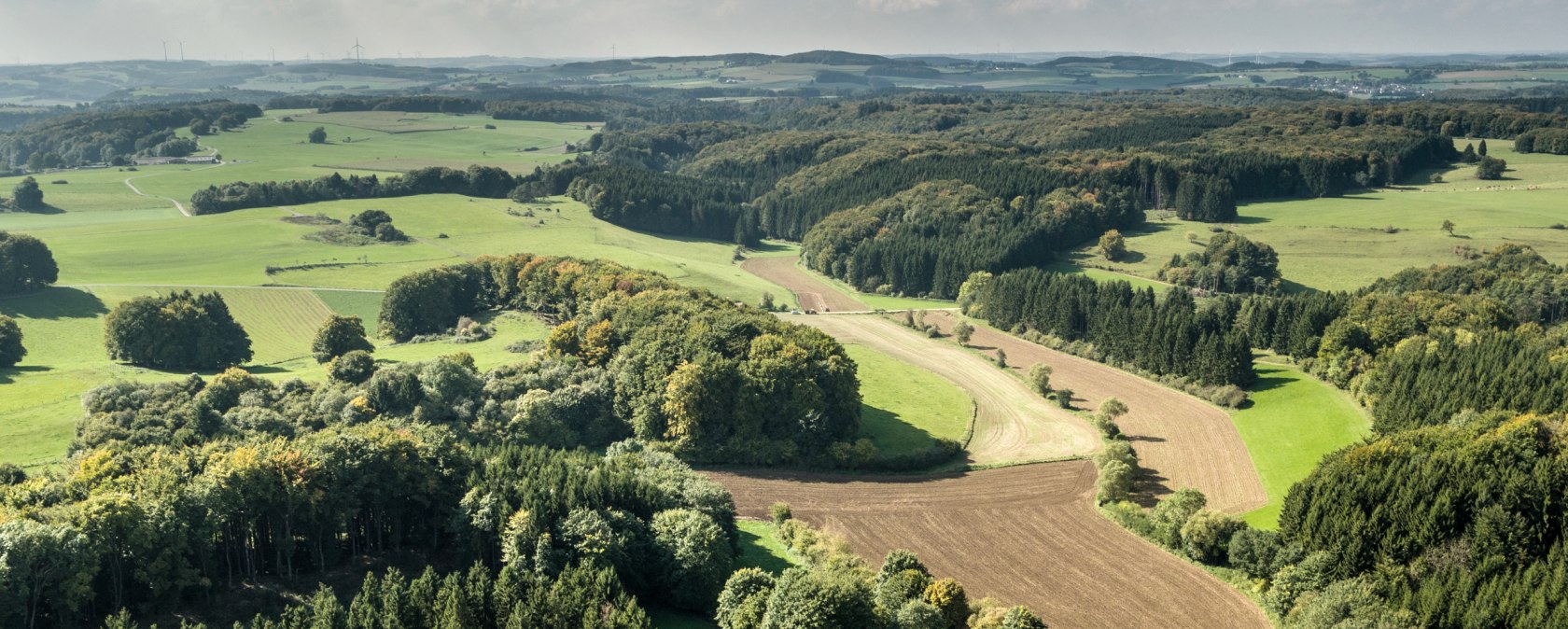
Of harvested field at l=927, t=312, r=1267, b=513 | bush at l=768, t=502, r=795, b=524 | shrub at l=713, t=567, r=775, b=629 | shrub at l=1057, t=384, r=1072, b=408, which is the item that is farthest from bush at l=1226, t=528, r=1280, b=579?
shrub at l=1057, t=384, r=1072, b=408

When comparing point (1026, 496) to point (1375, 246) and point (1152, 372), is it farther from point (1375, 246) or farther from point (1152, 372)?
point (1375, 246)

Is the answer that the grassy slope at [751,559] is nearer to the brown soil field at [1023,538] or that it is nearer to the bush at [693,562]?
the bush at [693,562]

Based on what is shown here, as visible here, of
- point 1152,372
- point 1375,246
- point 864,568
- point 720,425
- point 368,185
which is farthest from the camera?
point 368,185

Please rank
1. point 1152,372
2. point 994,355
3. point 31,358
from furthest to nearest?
1. point 994,355
2. point 1152,372
3. point 31,358

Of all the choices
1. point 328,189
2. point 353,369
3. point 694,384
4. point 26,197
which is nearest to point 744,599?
point 694,384

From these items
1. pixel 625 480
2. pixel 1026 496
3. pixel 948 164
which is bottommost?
pixel 1026 496

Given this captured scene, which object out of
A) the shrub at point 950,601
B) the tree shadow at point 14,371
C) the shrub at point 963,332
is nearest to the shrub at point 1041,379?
the shrub at point 963,332

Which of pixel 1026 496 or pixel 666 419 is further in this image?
pixel 666 419

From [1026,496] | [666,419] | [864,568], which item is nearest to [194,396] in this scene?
[666,419]

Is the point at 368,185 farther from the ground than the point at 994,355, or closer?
farther from the ground
